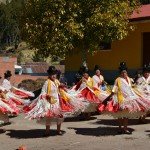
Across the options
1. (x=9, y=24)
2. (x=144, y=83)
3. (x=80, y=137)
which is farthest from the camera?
(x=9, y=24)

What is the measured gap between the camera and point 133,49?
27.5m

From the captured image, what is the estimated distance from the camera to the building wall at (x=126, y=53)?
27.0m

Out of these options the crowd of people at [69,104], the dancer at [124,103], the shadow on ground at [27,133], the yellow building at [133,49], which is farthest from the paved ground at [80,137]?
the yellow building at [133,49]

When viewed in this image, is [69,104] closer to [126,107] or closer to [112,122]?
[126,107]

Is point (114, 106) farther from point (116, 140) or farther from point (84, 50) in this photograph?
point (84, 50)

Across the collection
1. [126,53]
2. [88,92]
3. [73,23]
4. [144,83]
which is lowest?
[88,92]

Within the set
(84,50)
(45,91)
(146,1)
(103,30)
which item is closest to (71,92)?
(45,91)

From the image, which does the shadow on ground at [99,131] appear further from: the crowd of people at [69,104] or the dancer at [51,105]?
the dancer at [51,105]

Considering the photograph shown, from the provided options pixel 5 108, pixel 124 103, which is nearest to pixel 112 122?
pixel 124 103

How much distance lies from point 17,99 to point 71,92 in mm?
2504

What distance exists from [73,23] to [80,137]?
38.5 feet

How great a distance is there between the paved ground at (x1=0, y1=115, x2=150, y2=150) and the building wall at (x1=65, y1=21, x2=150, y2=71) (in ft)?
37.0

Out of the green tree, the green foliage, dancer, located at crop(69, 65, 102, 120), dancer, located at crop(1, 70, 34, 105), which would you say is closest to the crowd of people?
dancer, located at crop(1, 70, 34, 105)

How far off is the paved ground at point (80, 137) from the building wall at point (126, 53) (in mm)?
11292
